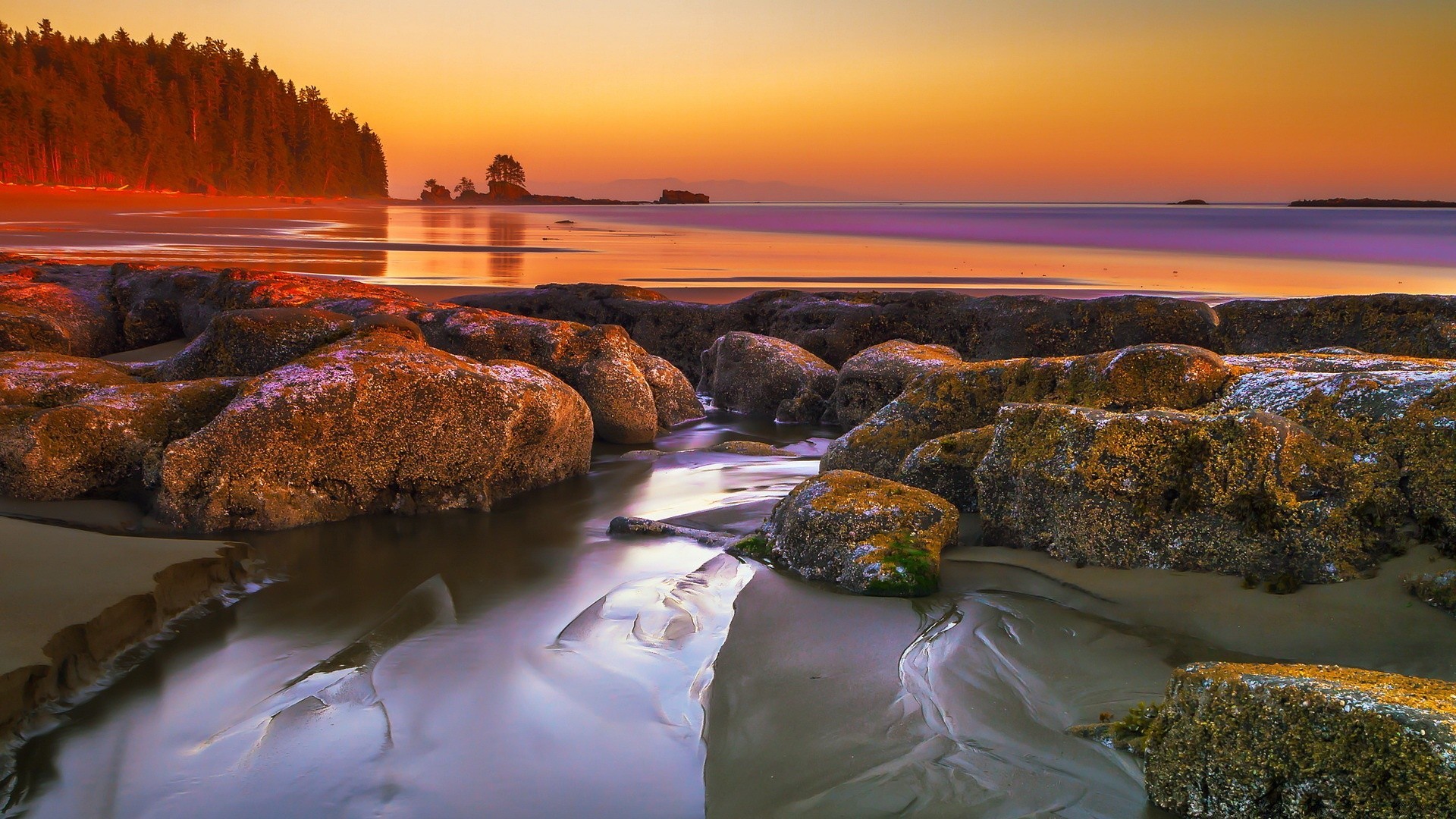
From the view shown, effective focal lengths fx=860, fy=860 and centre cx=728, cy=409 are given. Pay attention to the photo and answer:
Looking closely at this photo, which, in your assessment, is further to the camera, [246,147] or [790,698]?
[246,147]

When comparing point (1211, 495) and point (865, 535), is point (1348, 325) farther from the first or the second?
point (865, 535)

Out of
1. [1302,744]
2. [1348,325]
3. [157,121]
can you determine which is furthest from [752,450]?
[157,121]

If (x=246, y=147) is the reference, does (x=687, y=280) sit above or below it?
below

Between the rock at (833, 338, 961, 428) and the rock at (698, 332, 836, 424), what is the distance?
57 cm

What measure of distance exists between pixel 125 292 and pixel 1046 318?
507 inches

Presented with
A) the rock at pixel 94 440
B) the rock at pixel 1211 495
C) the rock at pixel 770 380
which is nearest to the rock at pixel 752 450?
the rock at pixel 770 380

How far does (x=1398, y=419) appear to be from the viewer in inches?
171

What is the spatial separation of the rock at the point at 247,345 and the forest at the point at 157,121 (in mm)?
76119

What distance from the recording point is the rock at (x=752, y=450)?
8.56 m

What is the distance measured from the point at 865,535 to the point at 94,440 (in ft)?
17.8

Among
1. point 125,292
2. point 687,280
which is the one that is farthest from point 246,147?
point 125,292

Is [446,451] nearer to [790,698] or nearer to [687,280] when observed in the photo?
[790,698]

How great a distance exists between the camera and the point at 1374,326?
369 inches

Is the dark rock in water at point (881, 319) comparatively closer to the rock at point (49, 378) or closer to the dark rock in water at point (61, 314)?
the dark rock in water at point (61, 314)
